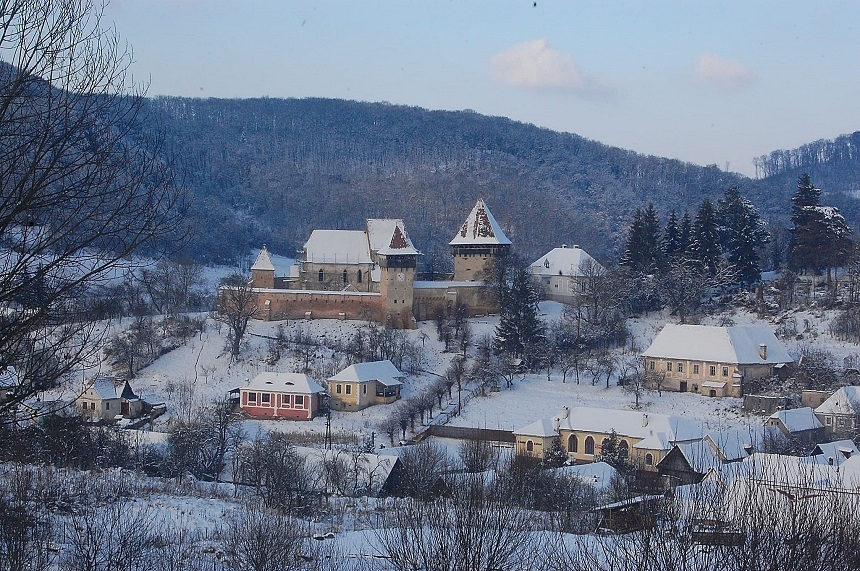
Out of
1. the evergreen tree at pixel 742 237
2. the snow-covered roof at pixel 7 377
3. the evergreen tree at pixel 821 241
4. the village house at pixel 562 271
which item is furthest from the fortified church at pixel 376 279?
the snow-covered roof at pixel 7 377

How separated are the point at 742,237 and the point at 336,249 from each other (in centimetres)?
1863

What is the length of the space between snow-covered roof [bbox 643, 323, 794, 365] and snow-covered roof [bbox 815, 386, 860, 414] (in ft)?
15.8

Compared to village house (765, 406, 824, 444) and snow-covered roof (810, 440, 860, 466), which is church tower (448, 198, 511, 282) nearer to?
village house (765, 406, 824, 444)

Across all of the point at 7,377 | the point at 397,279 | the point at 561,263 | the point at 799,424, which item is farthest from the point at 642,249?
the point at 7,377

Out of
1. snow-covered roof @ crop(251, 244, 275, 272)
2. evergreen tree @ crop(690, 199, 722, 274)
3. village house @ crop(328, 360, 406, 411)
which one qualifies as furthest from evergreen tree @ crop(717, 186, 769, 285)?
snow-covered roof @ crop(251, 244, 275, 272)

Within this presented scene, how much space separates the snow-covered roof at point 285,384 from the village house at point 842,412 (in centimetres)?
1644

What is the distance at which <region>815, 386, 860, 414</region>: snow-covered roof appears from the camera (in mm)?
32531

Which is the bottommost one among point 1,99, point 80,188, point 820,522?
point 820,522

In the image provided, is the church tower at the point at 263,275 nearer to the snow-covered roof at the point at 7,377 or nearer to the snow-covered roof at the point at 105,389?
the snow-covered roof at the point at 105,389

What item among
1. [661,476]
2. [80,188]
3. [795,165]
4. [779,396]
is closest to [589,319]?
[779,396]

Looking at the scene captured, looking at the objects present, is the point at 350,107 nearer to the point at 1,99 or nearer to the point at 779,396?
the point at 779,396

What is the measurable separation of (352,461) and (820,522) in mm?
15863

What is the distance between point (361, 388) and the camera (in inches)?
1479

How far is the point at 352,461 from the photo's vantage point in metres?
25.6
